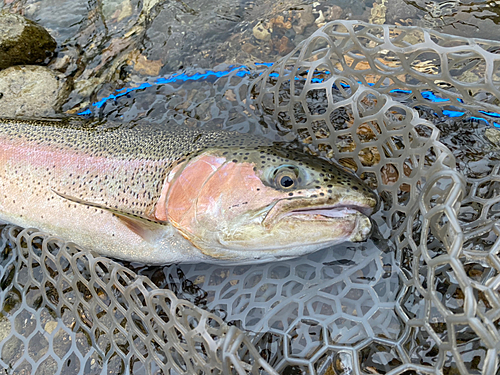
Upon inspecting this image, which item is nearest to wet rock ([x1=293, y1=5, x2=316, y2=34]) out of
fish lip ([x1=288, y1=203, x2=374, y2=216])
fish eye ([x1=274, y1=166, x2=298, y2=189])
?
fish eye ([x1=274, y1=166, x2=298, y2=189])

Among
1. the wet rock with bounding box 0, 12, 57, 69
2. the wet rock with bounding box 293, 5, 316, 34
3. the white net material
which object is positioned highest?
the wet rock with bounding box 0, 12, 57, 69

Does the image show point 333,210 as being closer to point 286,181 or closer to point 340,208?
point 340,208

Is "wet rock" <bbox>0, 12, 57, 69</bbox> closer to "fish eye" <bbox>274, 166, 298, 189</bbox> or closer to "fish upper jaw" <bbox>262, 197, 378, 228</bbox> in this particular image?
"fish eye" <bbox>274, 166, 298, 189</bbox>

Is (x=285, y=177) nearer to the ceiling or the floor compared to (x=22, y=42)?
nearer to the floor

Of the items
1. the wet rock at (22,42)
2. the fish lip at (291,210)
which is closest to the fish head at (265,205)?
the fish lip at (291,210)

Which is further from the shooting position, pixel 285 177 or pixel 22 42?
pixel 22 42

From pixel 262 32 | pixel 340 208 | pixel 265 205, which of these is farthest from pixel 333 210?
pixel 262 32

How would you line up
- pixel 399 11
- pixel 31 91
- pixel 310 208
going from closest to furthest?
pixel 310 208
pixel 31 91
pixel 399 11

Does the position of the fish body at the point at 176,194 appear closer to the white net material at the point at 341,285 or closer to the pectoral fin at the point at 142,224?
the pectoral fin at the point at 142,224
